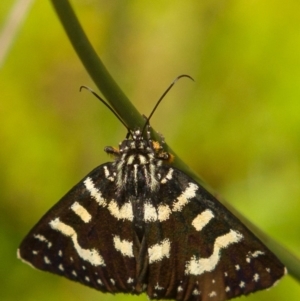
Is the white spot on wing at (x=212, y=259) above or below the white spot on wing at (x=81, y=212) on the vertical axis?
below

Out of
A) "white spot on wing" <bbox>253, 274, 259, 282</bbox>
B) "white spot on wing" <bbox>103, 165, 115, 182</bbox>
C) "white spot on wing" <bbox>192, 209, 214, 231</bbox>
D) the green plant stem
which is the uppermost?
the green plant stem

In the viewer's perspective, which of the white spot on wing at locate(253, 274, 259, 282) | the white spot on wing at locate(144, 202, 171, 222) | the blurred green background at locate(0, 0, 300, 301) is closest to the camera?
the white spot on wing at locate(253, 274, 259, 282)

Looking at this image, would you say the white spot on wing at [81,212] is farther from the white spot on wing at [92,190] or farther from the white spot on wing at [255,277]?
the white spot on wing at [255,277]

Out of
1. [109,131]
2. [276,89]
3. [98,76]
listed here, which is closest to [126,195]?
[98,76]

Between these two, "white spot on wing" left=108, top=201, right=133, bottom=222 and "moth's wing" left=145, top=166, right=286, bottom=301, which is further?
"white spot on wing" left=108, top=201, right=133, bottom=222

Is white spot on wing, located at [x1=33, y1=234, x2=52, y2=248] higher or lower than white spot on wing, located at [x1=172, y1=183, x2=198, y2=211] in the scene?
lower

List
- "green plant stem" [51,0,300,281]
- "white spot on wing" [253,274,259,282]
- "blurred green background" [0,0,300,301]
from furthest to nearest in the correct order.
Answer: "blurred green background" [0,0,300,301], "white spot on wing" [253,274,259,282], "green plant stem" [51,0,300,281]

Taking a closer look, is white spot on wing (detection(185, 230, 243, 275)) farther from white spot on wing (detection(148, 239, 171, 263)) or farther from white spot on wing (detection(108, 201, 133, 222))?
white spot on wing (detection(108, 201, 133, 222))

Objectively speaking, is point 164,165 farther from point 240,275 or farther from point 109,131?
point 109,131

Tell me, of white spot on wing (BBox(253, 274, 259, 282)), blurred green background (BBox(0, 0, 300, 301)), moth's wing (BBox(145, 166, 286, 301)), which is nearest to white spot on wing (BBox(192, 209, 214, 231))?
moth's wing (BBox(145, 166, 286, 301))

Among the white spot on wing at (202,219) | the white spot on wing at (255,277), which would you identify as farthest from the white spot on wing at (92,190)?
the white spot on wing at (255,277)

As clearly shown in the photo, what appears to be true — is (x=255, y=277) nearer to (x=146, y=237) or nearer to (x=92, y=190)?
(x=146, y=237)
